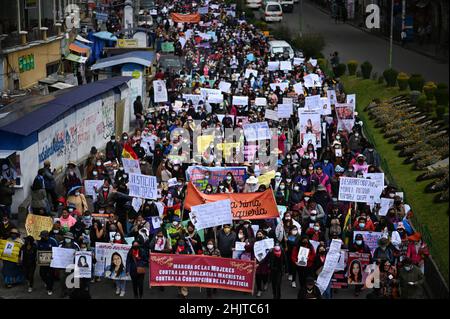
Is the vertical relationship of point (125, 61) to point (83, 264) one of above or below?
below

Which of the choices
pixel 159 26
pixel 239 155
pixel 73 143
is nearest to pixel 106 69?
pixel 73 143

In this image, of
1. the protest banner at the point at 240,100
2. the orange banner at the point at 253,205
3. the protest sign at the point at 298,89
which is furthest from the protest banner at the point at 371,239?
the protest sign at the point at 298,89

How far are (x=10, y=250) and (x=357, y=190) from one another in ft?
22.1

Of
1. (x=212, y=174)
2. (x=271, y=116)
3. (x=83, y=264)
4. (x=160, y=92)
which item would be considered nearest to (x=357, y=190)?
(x=212, y=174)

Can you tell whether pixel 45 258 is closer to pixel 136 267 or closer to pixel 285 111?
pixel 136 267

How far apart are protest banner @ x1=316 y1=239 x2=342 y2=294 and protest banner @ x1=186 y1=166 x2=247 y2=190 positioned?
18.2 ft

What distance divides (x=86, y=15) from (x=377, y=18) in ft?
58.2

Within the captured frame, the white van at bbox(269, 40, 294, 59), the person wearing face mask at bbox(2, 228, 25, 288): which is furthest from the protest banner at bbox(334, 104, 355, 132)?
the white van at bbox(269, 40, 294, 59)

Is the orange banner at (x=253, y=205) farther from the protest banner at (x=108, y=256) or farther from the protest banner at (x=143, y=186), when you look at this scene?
the protest banner at (x=108, y=256)

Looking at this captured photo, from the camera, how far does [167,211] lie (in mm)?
20625

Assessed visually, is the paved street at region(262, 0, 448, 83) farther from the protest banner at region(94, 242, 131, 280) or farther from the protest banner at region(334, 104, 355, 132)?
the protest banner at region(94, 242, 131, 280)

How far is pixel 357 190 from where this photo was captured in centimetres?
2042

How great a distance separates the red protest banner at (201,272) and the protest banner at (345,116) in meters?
11.0
